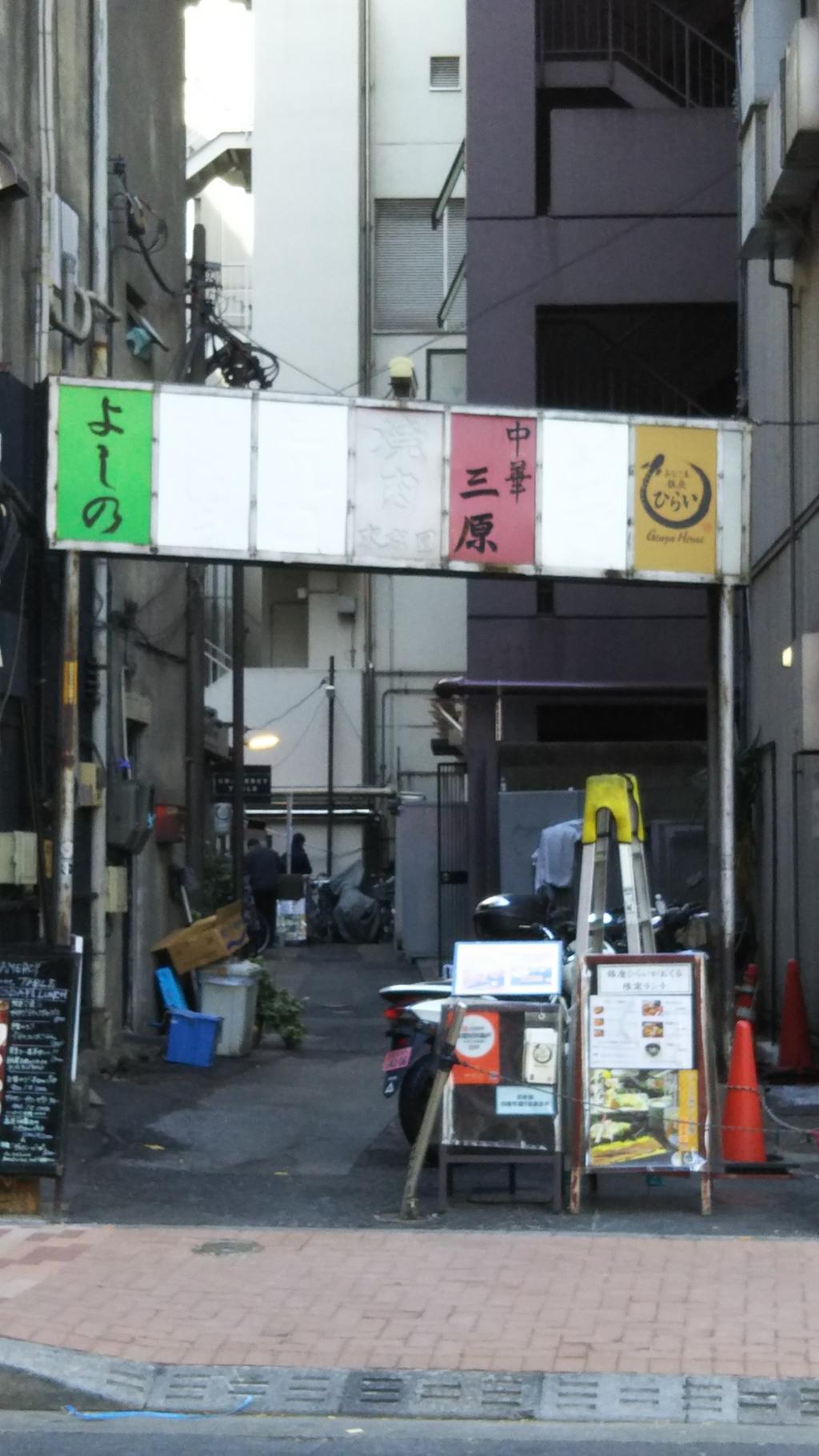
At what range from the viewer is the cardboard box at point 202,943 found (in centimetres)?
1661

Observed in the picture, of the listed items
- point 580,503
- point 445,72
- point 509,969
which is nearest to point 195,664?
point 580,503

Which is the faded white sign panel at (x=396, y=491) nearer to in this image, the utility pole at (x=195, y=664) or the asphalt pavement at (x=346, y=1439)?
the utility pole at (x=195, y=664)

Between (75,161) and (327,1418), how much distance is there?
35.6 feet

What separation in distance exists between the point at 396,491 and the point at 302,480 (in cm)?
64

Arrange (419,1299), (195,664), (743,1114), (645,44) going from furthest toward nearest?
1. (645,44)
2. (195,664)
3. (743,1114)
4. (419,1299)

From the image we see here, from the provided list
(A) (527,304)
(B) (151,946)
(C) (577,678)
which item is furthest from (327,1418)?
(A) (527,304)

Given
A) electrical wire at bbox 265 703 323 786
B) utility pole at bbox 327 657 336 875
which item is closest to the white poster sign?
utility pole at bbox 327 657 336 875

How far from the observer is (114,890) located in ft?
49.0

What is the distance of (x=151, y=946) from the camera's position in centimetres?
1712

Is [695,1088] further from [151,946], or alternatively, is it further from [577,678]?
[577,678]

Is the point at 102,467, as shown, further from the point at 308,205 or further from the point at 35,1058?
the point at 308,205

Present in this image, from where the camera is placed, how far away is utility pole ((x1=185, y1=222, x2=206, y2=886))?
18875mm

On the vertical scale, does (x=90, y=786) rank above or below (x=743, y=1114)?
above

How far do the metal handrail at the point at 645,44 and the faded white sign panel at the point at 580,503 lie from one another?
14.1 meters
